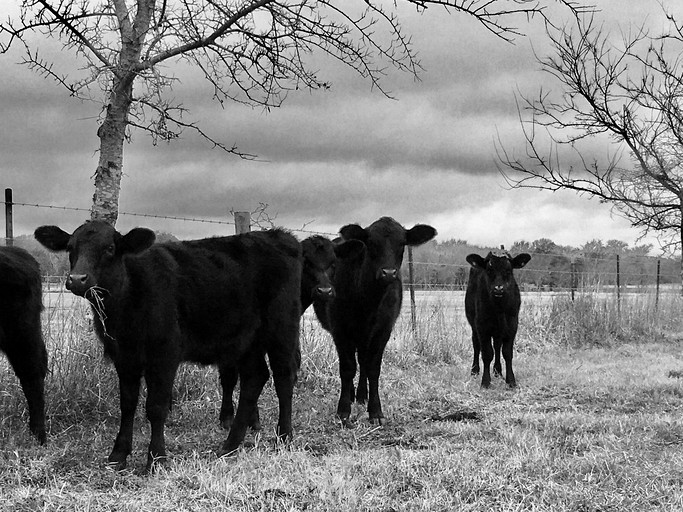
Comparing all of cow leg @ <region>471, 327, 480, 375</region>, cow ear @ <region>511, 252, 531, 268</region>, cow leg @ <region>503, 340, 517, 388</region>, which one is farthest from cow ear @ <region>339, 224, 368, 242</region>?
cow leg @ <region>471, 327, 480, 375</region>

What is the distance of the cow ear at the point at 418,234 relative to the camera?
8.37m

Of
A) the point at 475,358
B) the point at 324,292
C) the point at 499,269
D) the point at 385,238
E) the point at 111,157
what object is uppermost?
the point at 111,157

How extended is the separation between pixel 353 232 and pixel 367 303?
749 mm

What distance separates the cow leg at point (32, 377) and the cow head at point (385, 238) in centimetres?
316

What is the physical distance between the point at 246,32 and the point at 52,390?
14.6 feet

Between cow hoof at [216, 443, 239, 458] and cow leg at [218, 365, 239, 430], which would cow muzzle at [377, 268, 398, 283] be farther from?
cow hoof at [216, 443, 239, 458]

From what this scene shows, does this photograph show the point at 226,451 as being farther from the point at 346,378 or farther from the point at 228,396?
the point at 346,378

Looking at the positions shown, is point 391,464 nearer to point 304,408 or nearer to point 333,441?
point 333,441

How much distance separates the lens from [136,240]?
19.1ft

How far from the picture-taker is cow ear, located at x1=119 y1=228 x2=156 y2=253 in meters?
5.80

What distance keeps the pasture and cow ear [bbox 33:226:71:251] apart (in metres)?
1.61

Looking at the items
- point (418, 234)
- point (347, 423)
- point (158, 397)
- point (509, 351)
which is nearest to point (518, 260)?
point (509, 351)

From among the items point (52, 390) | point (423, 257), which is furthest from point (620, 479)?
point (423, 257)

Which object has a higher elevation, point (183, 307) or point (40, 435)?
point (183, 307)
